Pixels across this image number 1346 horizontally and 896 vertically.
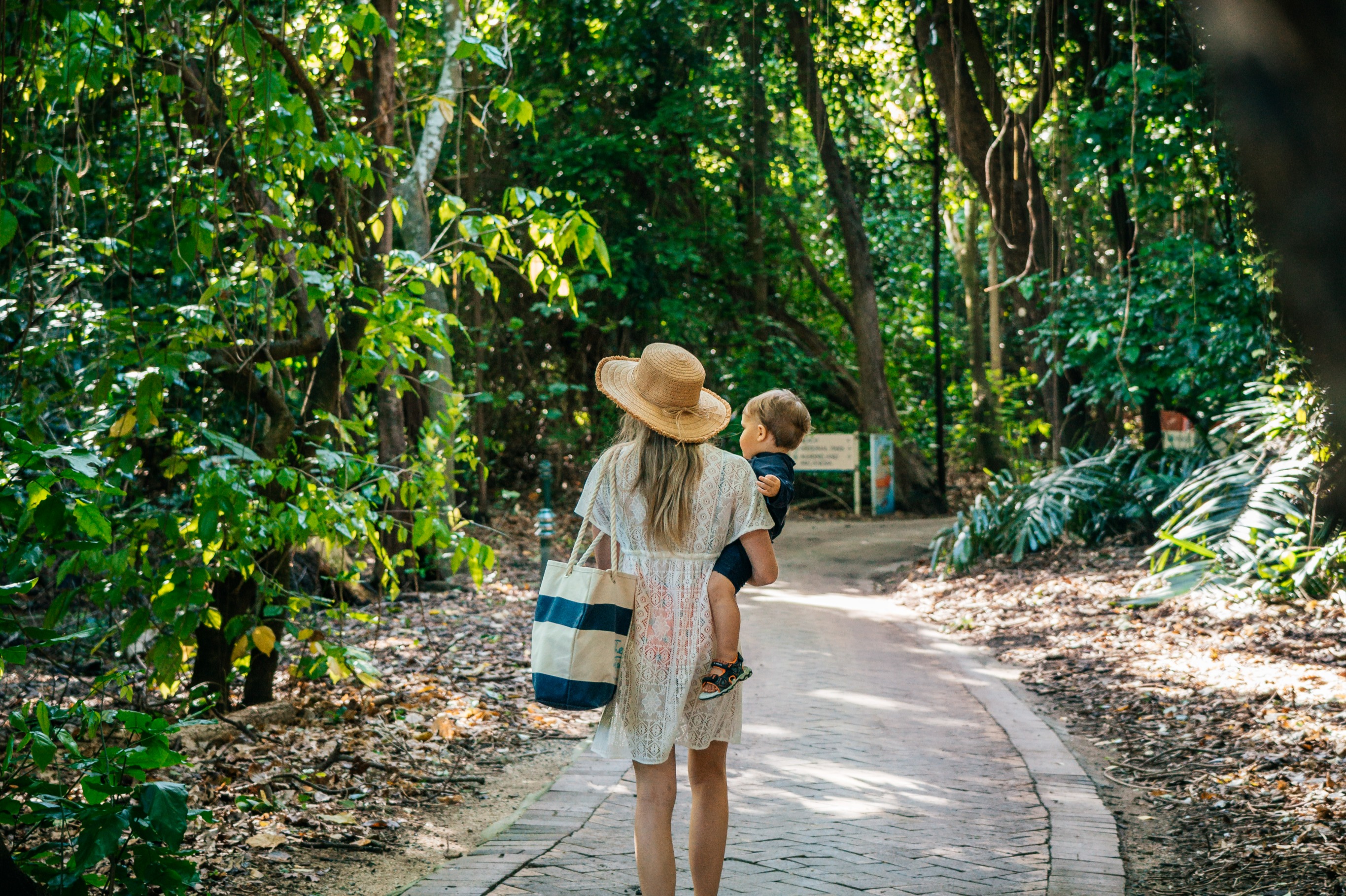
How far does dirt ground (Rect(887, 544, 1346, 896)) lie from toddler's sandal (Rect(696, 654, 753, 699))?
6.35 feet

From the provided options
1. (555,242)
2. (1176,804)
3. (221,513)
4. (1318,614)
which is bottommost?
(1176,804)

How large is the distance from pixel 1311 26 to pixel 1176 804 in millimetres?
5113

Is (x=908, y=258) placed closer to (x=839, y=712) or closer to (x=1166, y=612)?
(x=1166, y=612)

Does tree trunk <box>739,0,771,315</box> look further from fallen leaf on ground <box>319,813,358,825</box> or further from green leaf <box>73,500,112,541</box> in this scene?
green leaf <box>73,500,112,541</box>

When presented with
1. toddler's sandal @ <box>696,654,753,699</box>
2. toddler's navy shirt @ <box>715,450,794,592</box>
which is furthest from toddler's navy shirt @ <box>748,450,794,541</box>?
toddler's sandal @ <box>696,654,753,699</box>

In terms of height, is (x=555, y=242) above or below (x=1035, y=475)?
above

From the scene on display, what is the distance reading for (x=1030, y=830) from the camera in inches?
188

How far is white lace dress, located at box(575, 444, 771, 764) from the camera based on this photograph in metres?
3.46

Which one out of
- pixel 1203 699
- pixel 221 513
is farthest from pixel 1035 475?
pixel 221 513

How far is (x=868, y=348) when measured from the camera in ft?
74.3

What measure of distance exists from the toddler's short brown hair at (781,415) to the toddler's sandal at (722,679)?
81 cm

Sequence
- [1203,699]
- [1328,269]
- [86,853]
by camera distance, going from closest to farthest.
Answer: [1328,269] < [86,853] < [1203,699]

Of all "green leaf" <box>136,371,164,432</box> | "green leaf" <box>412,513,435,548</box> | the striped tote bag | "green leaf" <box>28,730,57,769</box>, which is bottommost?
"green leaf" <box>28,730,57,769</box>

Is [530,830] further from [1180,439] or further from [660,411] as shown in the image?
[1180,439]
